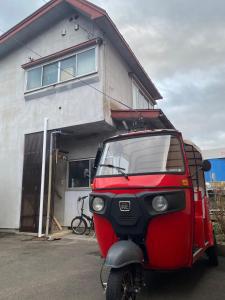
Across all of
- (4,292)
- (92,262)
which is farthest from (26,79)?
(4,292)

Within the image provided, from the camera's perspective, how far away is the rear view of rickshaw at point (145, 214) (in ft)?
12.2

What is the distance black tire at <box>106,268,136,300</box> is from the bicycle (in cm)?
688

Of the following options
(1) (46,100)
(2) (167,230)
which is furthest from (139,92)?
(2) (167,230)

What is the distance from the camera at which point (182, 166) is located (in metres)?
4.29

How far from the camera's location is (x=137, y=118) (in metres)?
10.2

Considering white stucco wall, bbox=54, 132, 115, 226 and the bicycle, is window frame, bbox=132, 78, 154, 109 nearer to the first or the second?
white stucco wall, bbox=54, 132, 115, 226

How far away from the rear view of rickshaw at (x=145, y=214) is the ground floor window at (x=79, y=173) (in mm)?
6889

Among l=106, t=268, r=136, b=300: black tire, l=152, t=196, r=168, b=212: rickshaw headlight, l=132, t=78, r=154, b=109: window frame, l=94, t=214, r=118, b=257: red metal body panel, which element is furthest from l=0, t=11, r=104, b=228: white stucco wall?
l=106, t=268, r=136, b=300: black tire

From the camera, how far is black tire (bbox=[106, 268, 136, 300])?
3387mm

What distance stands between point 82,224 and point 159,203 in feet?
24.0

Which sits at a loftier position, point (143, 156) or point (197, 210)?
point (143, 156)

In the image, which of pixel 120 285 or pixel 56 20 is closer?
pixel 120 285

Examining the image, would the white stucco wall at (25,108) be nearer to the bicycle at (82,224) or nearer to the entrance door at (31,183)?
the entrance door at (31,183)

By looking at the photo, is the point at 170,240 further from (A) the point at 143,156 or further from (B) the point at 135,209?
(A) the point at 143,156
